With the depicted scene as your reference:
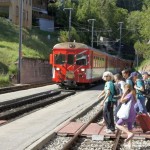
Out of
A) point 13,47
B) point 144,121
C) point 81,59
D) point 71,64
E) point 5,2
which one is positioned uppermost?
point 5,2

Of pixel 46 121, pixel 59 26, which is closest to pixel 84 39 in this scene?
pixel 59 26

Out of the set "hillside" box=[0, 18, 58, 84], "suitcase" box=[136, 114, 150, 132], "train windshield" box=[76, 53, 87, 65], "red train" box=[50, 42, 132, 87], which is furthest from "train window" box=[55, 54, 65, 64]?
"suitcase" box=[136, 114, 150, 132]

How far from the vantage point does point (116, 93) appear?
42.4ft

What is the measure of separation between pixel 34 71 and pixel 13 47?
5.28 m

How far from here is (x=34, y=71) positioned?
147 ft

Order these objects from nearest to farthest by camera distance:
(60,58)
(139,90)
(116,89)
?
(116,89)
(139,90)
(60,58)

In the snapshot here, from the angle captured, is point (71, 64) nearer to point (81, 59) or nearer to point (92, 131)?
point (81, 59)

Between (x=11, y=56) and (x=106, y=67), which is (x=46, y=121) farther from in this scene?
(x=11, y=56)

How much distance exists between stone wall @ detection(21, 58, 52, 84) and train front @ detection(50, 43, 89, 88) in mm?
9713

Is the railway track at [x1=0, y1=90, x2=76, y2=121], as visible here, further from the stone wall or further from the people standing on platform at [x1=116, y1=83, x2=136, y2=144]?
the stone wall

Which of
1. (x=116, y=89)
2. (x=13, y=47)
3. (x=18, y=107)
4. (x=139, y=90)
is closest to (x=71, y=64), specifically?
(x=18, y=107)

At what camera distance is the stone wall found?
41938 millimetres

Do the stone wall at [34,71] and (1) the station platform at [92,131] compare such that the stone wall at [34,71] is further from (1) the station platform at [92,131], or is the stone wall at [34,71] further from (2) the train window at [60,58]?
(1) the station platform at [92,131]

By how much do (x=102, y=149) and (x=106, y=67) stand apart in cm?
2993
